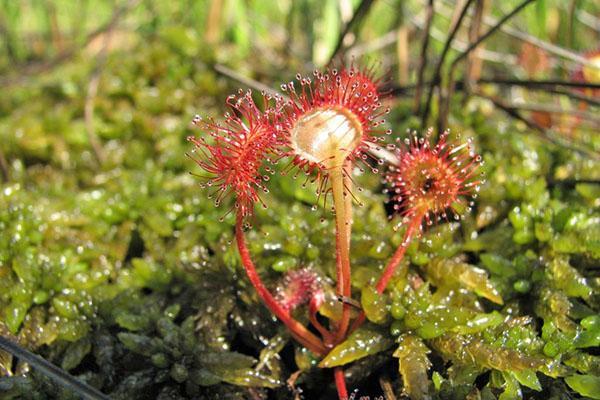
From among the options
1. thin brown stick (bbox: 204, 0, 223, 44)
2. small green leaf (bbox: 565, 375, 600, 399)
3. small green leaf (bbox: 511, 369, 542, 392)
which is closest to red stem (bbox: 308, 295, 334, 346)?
small green leaf (bbox: 511, 369, 542, 392)

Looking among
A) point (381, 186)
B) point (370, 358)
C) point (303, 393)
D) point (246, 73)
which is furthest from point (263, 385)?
point (246, 73)

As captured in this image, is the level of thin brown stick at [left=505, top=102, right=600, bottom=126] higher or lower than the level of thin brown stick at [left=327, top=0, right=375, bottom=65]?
lower

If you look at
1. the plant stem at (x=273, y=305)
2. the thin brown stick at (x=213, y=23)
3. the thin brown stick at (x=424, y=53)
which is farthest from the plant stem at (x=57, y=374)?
the thin brown stick at (x=213, y=23)

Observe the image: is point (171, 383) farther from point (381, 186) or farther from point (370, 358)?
point (381, 186)

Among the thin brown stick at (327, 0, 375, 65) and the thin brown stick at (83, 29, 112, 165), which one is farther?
the thin brown stick at (83, 29, 112, 165)

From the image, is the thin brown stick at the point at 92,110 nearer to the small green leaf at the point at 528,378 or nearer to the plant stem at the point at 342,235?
the plant stem at the point at 342,235

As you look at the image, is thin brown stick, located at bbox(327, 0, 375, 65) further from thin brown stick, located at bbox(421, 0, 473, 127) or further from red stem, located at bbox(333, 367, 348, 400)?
red stem, located at bbox(333, 367, 348, 400)

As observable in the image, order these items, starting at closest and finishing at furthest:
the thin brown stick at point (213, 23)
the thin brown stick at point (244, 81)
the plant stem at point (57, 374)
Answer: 1. the plant stem at point (57, 374)
2. the thin brown stick at point (244, 81)
3. the thin brown stick at point (213, 23)

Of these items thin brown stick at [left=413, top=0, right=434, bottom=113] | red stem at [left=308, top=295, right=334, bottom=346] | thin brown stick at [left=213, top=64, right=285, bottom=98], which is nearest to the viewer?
red stem at [left=308, top=295, right=334, bottom=346]
